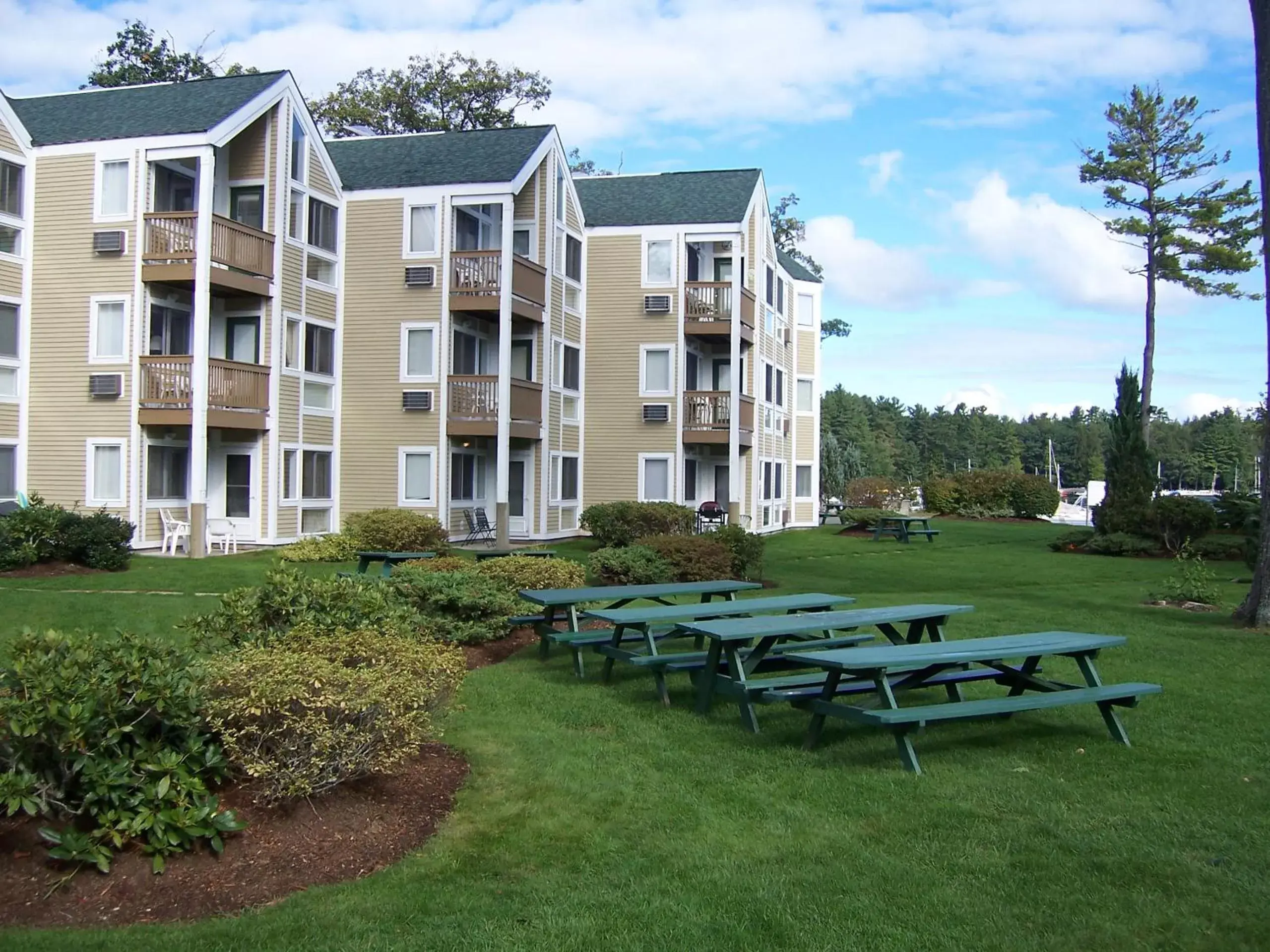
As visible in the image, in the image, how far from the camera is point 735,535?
19.5 metres

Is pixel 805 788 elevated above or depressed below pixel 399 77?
below

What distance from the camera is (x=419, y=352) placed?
90.5 ft

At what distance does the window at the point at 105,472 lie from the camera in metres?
22.9

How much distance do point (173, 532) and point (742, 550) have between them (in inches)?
464

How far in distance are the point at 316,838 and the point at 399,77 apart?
41840 millimetres

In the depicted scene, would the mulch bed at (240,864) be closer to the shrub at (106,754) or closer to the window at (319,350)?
the shrub at (106,754)

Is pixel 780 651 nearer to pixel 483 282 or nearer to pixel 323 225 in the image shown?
pixel 483 282

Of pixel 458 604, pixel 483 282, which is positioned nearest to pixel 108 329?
pixel 483 282

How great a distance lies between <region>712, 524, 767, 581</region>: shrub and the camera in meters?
19.1

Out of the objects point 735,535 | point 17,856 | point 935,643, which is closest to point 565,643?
point 935,643

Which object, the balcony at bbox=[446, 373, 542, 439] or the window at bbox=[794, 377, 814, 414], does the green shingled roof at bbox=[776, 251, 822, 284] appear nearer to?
the window at bbox=[794, 377, 814, 414]

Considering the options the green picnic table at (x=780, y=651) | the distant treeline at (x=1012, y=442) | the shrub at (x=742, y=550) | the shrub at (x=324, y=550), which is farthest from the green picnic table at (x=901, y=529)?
the distant treeline at (x=1012, y=442)

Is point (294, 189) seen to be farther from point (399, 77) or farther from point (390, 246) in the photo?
point (399, 77)

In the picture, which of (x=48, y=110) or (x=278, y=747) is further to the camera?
(x=48, y=110)
